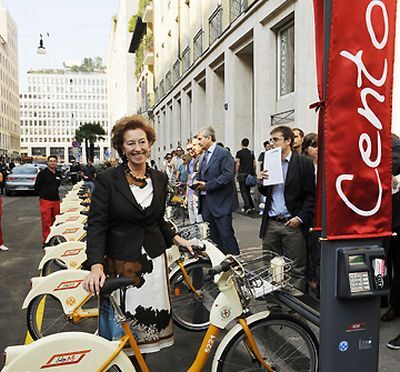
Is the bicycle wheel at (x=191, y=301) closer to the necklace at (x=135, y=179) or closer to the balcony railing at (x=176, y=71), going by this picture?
the necklace at (x=135, y=179)

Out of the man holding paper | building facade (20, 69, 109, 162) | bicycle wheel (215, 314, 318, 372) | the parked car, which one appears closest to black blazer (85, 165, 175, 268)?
bicycle wheel (215, 314, 318, 372)

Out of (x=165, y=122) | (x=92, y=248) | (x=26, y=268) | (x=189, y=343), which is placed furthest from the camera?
(x=165, y=122)

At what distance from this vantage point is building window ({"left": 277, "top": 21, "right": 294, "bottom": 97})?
10797mm

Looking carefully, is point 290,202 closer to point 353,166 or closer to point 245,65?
point 353,166

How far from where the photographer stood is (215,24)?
52.6ft

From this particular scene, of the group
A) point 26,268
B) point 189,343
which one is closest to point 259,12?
point 26,268

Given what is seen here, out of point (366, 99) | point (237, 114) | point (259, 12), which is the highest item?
point (259, 12)

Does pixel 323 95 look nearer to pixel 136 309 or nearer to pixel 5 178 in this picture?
pixel 136 309

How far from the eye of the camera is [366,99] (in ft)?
7.38

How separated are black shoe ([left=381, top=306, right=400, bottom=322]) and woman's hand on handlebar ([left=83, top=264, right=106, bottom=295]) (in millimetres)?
2935

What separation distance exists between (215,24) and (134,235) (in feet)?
47.0

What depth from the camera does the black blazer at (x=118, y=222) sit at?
9.51ft

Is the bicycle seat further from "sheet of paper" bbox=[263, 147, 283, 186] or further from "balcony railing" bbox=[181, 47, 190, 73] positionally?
"balcony railing" bbox=[181, 47, 190, 73]

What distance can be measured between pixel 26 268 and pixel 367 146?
6724 mm
